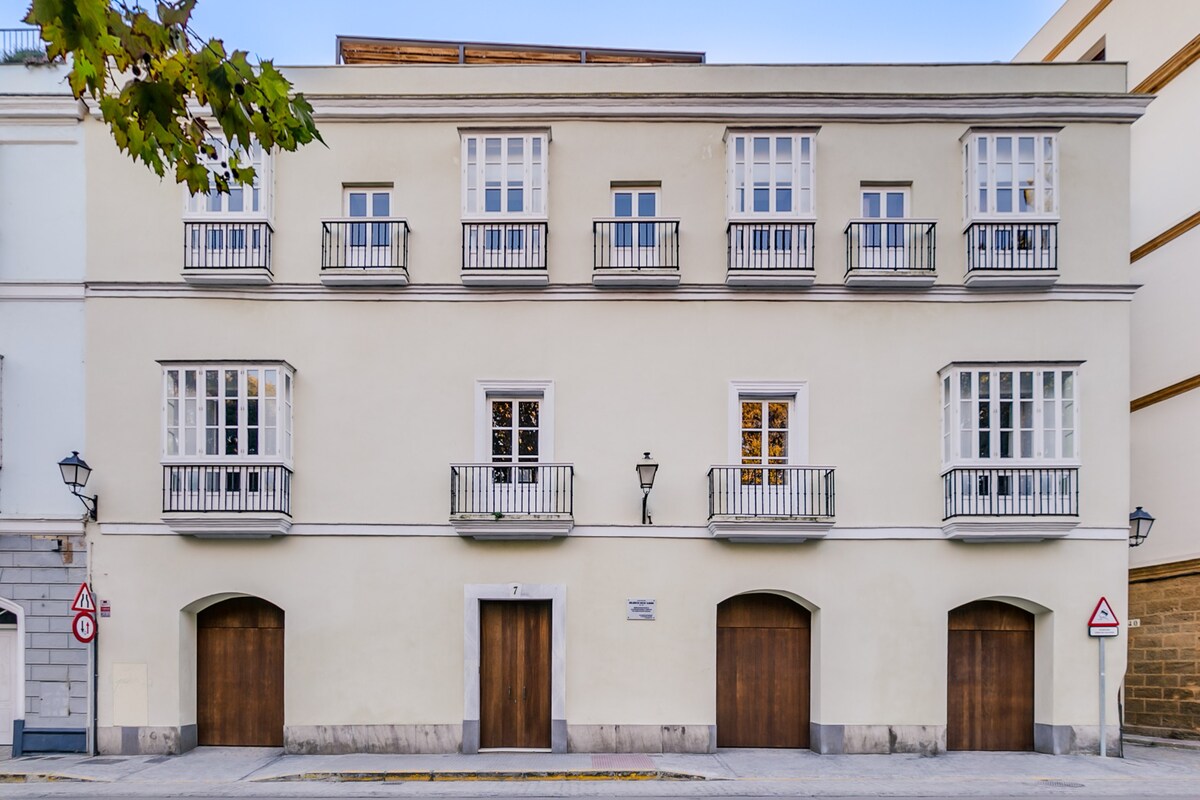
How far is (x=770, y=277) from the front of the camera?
13.8 metres

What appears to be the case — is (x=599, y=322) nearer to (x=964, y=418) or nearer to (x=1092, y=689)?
(x=964, y=418)

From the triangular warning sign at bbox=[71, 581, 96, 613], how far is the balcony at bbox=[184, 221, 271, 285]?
530 cm

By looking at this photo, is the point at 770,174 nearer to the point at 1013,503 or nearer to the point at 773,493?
the point at 773,493

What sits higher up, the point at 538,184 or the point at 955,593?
the point at 538,184

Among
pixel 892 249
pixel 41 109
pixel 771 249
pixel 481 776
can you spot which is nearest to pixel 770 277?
pixel 771 249

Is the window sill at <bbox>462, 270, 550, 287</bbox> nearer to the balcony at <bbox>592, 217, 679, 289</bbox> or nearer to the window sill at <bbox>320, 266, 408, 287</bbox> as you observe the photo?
the balcony at <bbox>592, 217, 679, 289</bbox>

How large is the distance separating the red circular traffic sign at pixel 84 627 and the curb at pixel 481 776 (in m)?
3.86

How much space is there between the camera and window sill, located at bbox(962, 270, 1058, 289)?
13602 mm

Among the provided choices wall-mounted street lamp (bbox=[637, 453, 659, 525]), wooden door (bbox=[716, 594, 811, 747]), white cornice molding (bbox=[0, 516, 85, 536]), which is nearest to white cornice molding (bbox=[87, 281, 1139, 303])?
wall-mounted street lamp (bbox=[637, 453, 659, 525])

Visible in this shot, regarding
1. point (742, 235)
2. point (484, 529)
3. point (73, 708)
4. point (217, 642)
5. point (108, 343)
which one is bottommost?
point (73, 708)

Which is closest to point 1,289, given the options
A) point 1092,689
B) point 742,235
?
point 742,235

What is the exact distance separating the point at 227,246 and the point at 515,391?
5.38 metres

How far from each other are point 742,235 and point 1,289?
12534 mm

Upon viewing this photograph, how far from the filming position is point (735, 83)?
14.2 metres
